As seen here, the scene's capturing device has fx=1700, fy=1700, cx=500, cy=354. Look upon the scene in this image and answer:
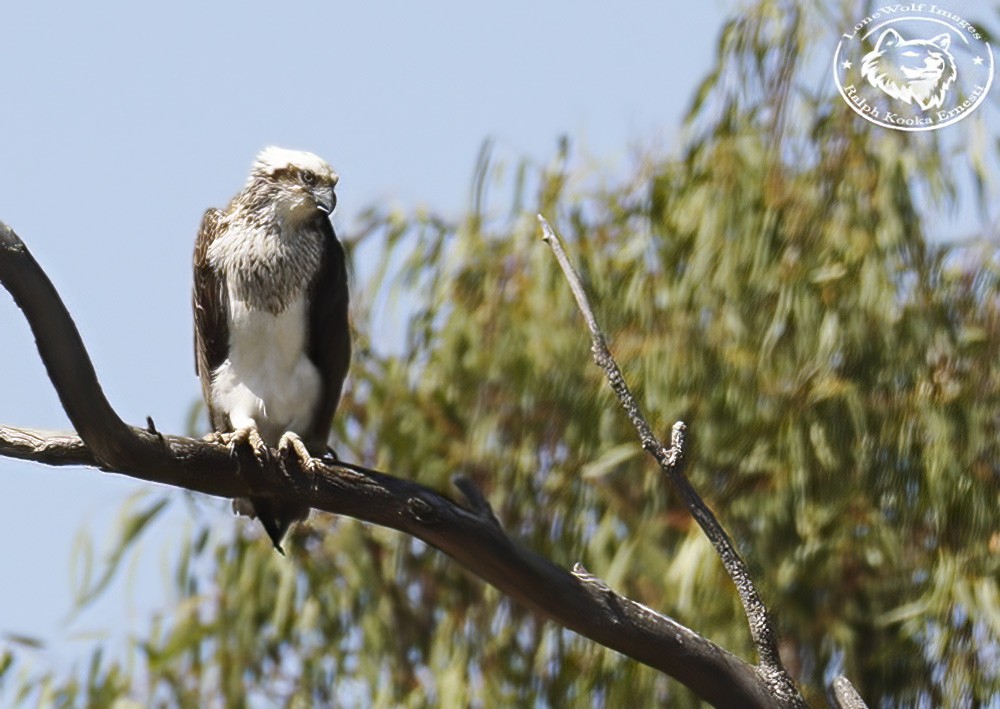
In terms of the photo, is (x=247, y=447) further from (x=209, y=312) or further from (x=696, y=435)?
(x=696, y=435)

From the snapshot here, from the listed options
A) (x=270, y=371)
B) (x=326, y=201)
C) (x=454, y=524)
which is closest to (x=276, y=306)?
(x=270, y=371)

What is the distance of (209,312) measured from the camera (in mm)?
3701

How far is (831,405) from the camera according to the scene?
430cm

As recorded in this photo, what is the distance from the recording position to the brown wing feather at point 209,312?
12.1ft

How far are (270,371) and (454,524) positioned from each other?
0.99m

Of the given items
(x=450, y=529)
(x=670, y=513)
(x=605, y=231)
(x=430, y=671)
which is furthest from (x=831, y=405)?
(x=450, y=529)

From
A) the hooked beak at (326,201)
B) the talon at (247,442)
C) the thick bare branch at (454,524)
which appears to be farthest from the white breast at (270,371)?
the thick bare branch at (454,524)

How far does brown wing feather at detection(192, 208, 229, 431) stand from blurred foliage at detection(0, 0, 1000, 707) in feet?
3.54

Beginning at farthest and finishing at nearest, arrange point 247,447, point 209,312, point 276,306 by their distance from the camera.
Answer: point 209,312
point 276,306
point 247,447

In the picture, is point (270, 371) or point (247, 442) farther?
point (270, 371)

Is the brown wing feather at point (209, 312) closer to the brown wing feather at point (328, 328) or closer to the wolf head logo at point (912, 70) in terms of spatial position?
the brown wing feather at point (328, 328)

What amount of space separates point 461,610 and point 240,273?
57.4 inches

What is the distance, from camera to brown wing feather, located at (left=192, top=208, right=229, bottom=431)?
3.67 m

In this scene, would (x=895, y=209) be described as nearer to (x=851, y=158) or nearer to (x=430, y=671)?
(x=851, y=158)
